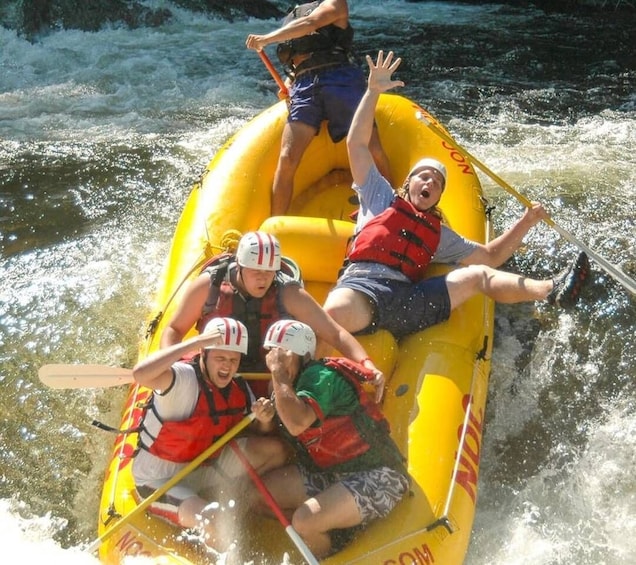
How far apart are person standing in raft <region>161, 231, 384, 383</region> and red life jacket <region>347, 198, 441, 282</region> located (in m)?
0.58

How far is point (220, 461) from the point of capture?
3.13 meters

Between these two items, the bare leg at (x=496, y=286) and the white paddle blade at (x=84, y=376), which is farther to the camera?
the bare leg at (x=496, y=286)

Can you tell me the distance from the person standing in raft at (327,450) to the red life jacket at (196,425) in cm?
21

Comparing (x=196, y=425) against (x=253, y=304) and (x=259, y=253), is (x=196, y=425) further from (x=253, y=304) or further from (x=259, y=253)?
(x=259, y=253)

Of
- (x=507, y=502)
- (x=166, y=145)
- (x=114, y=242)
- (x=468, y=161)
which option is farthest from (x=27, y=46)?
(x=507, y=502)

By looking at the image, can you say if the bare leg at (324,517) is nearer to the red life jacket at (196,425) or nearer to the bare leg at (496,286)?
the red life jacket at (196,425)

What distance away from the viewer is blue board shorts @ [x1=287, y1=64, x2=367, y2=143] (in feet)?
16.1

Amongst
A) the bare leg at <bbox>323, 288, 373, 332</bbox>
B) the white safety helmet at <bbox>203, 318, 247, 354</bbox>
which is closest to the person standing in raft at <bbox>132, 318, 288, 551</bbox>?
the white safety helmet at <bbox>203, 318, 247, 354</bbox>

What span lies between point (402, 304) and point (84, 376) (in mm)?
1500

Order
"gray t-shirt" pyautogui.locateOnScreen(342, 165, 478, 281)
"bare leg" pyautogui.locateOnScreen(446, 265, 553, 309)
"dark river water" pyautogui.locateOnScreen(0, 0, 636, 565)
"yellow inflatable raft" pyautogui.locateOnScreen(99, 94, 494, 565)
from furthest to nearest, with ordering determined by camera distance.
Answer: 1. "gray t-shirt" pyautogui.locateOnScreen(342, 165, 478, 281)
2. "bare leg" pyautogui.locateOnScreen(446, 265, 553, 309)
3. "dark river water" pyautogui.locateOnScreen(0, 0, 636, 565)
4. "yellow inflatable raft" pyautogui.locateOnScreen(99, 94, 494, 565)

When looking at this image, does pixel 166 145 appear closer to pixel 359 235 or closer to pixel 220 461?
pixel 359 235

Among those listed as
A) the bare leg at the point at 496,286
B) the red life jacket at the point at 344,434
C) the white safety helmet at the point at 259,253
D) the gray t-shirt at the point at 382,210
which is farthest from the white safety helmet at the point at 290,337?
the gray t-shirt at the point at 382,210

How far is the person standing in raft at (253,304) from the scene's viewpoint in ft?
11.1

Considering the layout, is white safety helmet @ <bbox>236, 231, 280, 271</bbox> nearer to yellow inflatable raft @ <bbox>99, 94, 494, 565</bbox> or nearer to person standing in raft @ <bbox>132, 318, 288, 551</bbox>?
person standing in raft @ <bbox>132, 318, 288, 551</bbox>
